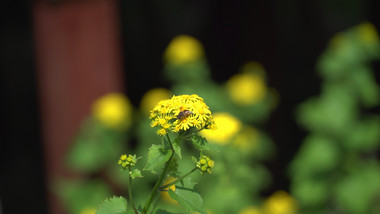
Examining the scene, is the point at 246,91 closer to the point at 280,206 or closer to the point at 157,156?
the point at 280,206

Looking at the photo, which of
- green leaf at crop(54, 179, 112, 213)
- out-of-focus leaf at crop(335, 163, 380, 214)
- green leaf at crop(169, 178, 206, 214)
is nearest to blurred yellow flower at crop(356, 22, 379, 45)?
out-of-focus leaf at crop(335, 163, 380, 214)

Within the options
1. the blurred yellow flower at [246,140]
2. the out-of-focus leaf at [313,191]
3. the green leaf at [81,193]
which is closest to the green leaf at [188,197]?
the blurred yellow flower at [246,140]

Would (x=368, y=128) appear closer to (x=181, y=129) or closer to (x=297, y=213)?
(x=297, y=213)

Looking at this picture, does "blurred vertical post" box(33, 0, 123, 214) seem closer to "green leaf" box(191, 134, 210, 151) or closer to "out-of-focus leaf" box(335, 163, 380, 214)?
"out-of-focus leaf" box(335, 163, 380, 214)

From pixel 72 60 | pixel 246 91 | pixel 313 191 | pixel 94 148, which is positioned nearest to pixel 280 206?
pixel 313 191

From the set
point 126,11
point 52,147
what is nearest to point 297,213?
point 52,147

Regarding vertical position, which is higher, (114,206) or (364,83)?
(364,83)
